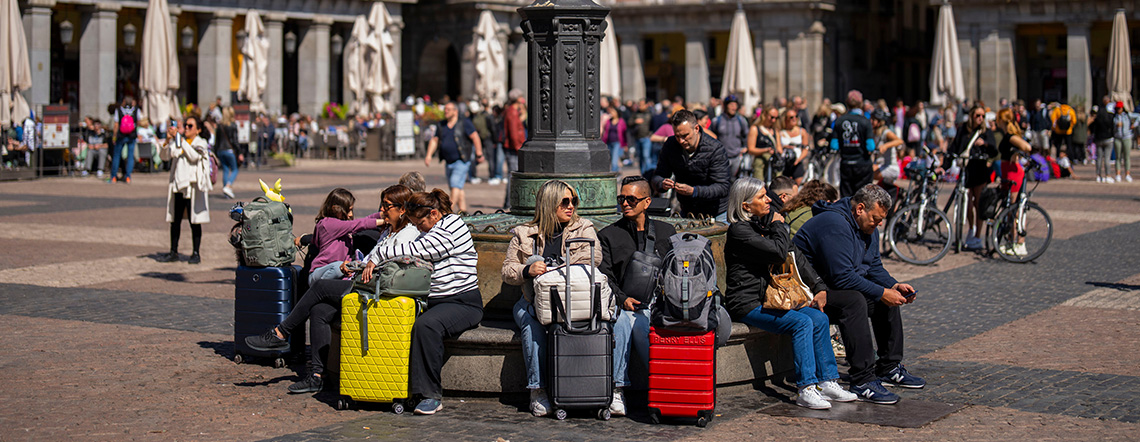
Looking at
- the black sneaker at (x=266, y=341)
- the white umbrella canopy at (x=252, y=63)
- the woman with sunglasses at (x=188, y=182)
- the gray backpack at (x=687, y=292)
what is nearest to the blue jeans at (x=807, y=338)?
the gray backpack at (x=687, y=292)

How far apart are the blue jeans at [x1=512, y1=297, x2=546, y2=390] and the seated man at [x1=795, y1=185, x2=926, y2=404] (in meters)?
1.75

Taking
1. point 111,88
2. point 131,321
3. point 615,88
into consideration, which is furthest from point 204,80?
point 131,321

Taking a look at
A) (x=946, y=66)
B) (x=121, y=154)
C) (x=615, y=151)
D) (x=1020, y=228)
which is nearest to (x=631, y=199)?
(x=1020, y=228)

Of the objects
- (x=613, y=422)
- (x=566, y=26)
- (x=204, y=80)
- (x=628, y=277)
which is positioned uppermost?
(x=204, y=80)

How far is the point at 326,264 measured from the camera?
887 centimetres

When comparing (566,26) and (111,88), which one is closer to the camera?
(566,26)

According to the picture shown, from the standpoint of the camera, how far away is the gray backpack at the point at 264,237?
29.0 ft

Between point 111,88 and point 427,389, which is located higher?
point 111,88

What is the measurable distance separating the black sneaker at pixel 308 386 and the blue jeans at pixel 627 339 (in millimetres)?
1806

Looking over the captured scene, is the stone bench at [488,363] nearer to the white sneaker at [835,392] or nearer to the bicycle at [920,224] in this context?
the white sneaker at [835,392]

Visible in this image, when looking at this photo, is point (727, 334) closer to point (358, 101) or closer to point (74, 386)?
point (74, 386)

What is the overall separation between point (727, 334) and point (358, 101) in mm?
34003

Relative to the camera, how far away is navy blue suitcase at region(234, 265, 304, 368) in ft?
29.1

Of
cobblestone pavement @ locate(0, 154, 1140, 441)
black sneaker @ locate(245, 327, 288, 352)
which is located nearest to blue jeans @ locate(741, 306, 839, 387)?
cobblestone pavement @ locate(0, 154, 1140, 441)
